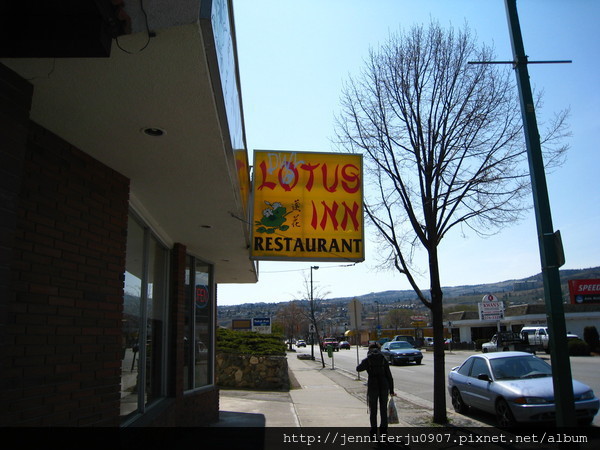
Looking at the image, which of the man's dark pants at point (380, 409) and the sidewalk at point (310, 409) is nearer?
the man's dark pants at point (380, 409)

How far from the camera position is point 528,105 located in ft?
18.6

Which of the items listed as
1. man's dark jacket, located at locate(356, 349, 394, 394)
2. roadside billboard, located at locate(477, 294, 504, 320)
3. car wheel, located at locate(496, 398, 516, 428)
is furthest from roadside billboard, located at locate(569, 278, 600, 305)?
man's dark jacket, located at locate(356, 349, 394, 394)

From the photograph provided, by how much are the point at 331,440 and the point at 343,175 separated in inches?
172

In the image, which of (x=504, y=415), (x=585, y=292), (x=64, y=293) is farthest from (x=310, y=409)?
(x=585, y=292)

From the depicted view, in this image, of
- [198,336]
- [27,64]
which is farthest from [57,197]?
[198,336]

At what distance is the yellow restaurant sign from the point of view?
7.52 metres

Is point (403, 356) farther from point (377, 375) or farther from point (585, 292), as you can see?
point (377, 375)

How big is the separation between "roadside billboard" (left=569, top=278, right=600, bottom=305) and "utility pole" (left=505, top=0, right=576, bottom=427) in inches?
1724

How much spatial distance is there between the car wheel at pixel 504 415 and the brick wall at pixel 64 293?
709 cm

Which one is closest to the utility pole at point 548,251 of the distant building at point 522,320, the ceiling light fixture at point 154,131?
the ceiling light fixture at point 154,131

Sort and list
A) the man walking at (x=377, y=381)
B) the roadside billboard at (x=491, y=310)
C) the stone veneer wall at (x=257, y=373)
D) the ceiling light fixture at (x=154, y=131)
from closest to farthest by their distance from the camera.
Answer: the ceiling light fixture at (x=154, y=131) → the man walking at (x=377, y=381) → the stone veneer wall at (x=257, y=373) → the roadside billboard at (x=491, y=310)

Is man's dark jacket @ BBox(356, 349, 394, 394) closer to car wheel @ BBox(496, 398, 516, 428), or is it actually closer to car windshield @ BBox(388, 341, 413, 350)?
car wheel @ BBox(496, 398, 516, 428)

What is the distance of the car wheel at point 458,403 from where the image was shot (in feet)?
36.0

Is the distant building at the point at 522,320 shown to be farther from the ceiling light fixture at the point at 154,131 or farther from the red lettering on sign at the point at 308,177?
the ceiling light fixture at the point at 154,131
